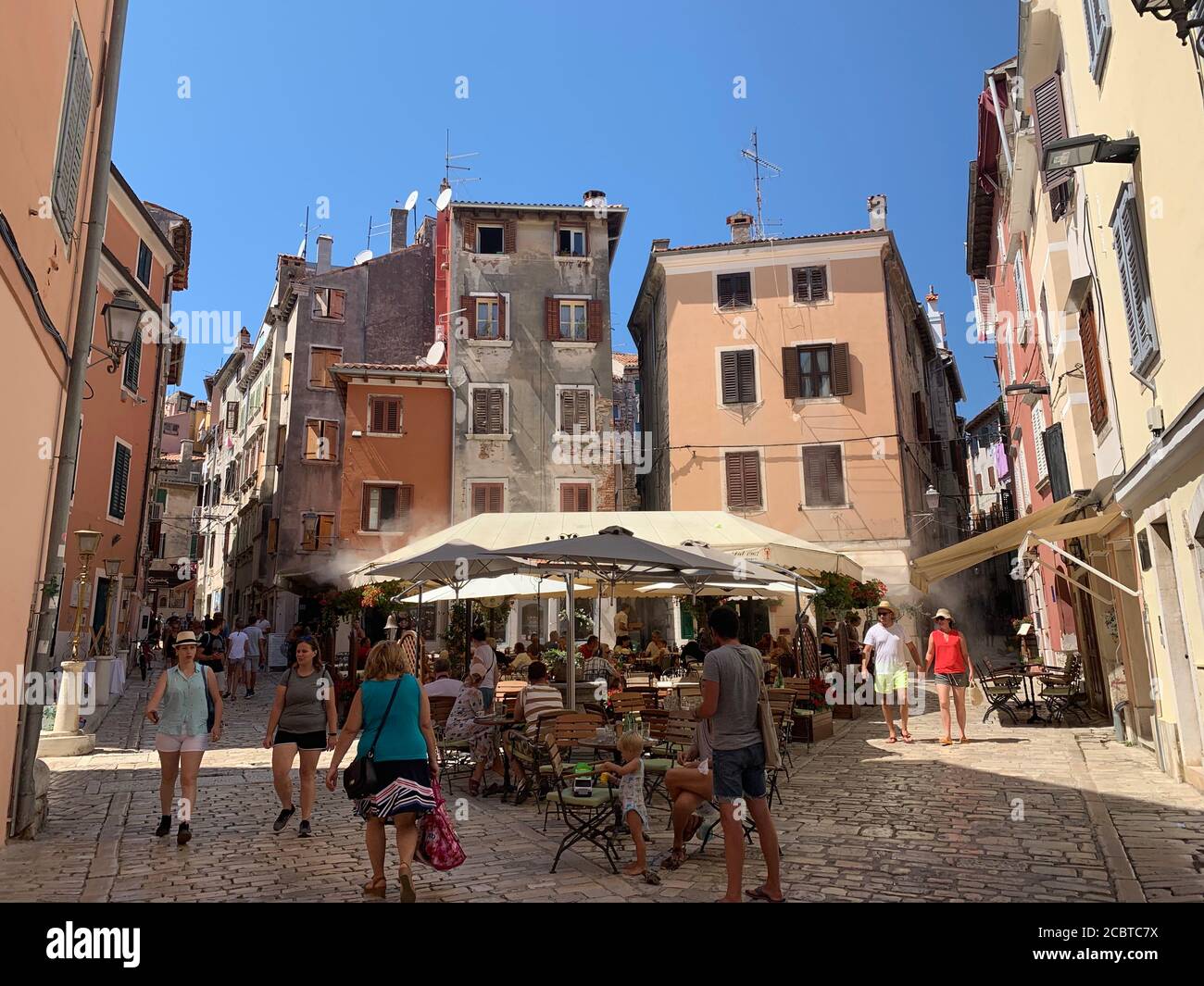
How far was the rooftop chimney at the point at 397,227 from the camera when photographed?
122 feet

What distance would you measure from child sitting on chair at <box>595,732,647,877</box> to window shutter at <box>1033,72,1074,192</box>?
395 inches

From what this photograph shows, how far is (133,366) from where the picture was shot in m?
23.2

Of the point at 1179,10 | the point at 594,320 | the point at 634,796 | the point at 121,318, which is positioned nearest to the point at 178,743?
the point at 634,796

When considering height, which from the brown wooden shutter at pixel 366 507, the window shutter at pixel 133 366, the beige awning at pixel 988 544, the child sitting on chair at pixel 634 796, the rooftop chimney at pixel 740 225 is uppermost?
the rooftop chimney at pixel 740 225

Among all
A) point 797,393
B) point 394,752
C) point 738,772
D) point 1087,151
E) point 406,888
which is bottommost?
point 406,888

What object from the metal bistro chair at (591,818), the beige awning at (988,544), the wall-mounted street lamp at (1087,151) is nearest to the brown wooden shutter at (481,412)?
the beige awning at (988,544)

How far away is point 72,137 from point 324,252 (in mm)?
29578

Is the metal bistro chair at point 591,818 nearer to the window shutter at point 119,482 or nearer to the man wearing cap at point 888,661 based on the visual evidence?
the man wearing cap at point 888,661

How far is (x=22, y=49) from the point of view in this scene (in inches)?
239

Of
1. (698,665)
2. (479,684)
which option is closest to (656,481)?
(698,665)

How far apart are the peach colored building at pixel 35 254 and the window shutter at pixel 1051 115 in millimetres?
11221

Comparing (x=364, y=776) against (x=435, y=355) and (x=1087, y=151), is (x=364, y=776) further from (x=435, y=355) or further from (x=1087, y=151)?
(x=435, y=355)

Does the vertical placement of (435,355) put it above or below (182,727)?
above
